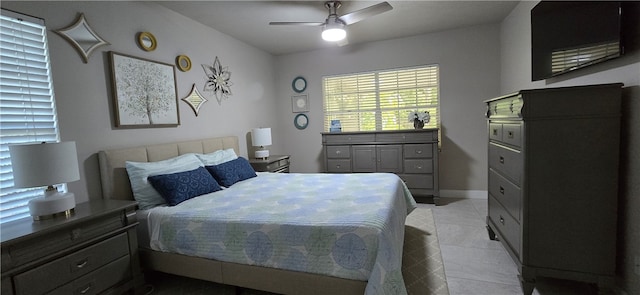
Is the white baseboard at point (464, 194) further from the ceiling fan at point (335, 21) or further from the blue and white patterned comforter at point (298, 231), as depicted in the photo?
the ceiling fan at point (335, 21)

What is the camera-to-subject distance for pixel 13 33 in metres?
1.84

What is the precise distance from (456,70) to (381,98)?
117 centimetres

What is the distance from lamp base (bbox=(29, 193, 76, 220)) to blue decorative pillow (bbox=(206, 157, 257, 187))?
1.21 m

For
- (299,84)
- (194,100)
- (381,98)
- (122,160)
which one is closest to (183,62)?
(194,100)

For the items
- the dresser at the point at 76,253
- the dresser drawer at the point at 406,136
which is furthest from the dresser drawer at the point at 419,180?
the dresser at the point at 76,253

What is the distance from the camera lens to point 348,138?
4328mm

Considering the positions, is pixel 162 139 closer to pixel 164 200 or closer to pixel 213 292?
pixel 164 200

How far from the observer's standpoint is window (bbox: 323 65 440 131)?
172 inches

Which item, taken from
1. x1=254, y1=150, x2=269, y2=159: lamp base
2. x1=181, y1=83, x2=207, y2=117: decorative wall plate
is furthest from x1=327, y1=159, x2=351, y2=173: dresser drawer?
x1=181, y1=83, x2=207, y2=117: decorative wall plate

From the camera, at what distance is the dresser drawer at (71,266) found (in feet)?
4.84

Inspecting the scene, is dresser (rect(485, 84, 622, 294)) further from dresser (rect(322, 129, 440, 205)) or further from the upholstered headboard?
the upholstered headboard

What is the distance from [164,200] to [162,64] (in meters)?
1.43

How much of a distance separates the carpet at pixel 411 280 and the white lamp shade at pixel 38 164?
3.43ft

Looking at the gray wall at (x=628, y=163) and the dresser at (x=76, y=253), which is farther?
the gray wall at (x=628, y=163)
